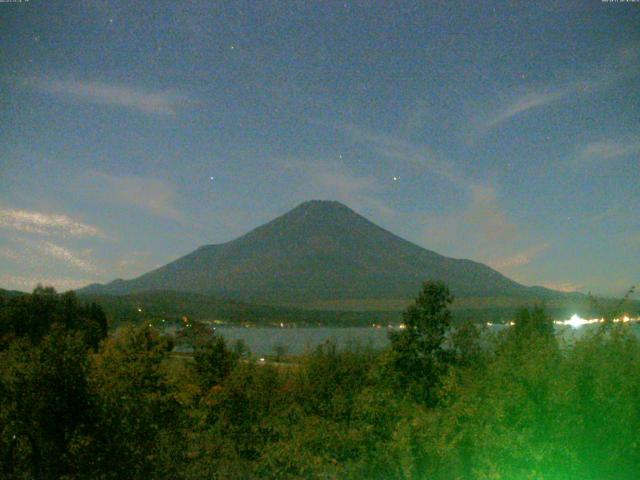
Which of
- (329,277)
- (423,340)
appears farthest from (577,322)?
(329,277)

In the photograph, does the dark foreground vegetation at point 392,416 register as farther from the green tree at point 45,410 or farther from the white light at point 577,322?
the white light at point 577,322

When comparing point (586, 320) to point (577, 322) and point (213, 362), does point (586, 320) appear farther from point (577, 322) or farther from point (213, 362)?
point (213, 362)

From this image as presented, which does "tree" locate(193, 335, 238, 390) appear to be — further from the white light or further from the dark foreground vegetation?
the white light

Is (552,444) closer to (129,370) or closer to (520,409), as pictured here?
(520,409)

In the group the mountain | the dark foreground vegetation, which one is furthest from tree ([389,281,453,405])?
the mountain

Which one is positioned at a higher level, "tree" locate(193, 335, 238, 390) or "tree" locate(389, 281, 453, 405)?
"tree" locate(389, 281, 453, 405)

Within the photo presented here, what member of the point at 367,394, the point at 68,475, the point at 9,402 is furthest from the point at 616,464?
the point at 367,394
